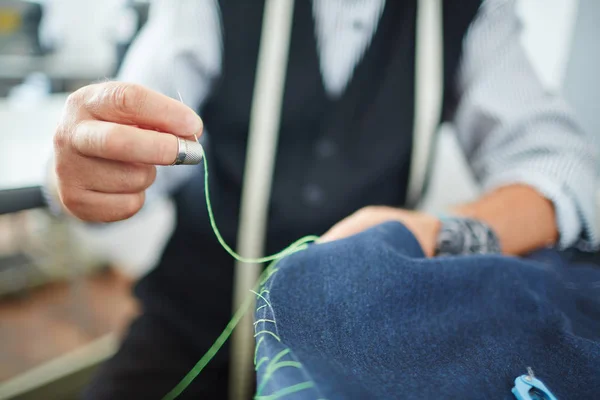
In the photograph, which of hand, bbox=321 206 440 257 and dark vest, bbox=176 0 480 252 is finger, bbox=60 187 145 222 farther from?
dark vest, bbox=176 0 480 252

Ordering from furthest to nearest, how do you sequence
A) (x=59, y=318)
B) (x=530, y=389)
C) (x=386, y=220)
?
1. (x=59, y=318)
2. (x=386, y=220)
3. (x=530, y=389)

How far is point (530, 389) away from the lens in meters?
0.22

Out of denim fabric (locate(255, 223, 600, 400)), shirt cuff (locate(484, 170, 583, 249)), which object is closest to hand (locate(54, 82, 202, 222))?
denim fabric (locate(255, 223, 600, 400))

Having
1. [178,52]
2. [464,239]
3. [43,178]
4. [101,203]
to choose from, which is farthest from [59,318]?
[464,239]

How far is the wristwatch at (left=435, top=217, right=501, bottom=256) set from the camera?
1.11 feet

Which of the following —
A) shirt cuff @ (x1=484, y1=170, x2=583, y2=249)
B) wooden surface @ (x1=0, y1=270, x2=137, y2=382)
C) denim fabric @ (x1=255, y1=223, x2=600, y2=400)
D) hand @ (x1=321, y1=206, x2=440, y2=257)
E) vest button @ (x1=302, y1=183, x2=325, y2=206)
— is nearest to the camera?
denim fabric @ (x1=255, y1=223, x2=600, y2=400)

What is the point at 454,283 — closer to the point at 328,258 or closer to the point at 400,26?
the point at 328,258

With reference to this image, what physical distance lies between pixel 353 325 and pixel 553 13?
63 centimetres

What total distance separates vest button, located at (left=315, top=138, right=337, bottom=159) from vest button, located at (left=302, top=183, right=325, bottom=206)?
41 mm

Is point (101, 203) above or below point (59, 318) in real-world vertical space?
above

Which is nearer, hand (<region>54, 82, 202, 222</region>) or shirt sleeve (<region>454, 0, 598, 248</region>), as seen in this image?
hand (<region>54, 82, 202, 222</region>)

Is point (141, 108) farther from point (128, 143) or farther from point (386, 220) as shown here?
point (386, 220)

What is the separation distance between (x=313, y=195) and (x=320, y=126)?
92 millimetres

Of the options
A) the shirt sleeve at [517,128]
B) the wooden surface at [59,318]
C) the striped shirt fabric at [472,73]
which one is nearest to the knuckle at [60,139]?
the striped shirt fabric at [472,73]
